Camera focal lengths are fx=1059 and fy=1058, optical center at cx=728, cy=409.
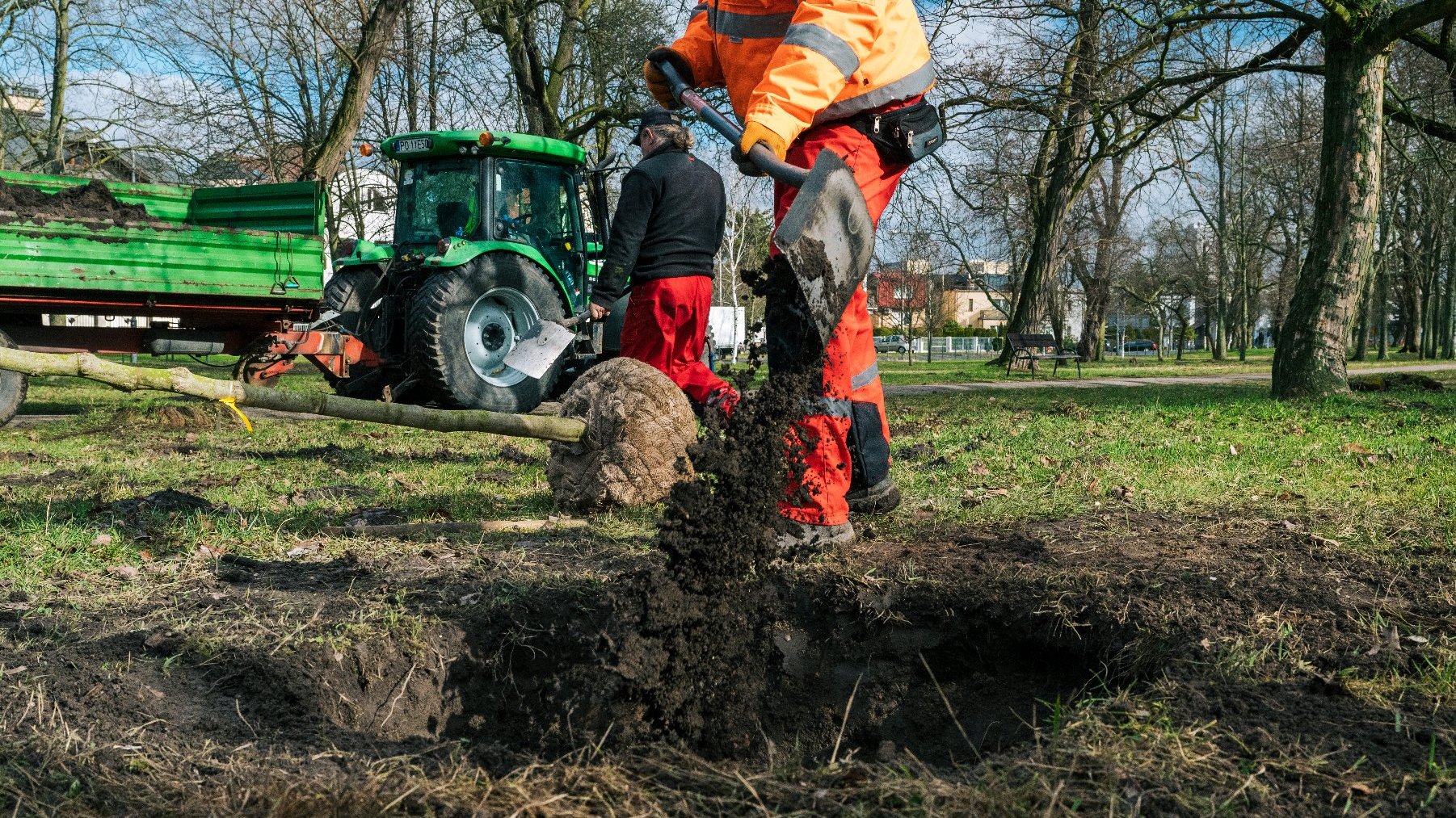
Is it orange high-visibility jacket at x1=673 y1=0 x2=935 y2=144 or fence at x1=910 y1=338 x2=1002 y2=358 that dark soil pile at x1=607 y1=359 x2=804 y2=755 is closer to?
orange high-visibility jacket at x1=673 y1=0 x2=935 y2=144

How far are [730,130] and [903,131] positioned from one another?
625 millimetres

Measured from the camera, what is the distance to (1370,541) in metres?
3.61

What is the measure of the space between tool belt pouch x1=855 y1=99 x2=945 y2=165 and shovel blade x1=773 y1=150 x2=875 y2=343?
358 mm

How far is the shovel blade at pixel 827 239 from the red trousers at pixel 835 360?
0.13 metres

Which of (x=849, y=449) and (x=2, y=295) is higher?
(x=2, y=295)

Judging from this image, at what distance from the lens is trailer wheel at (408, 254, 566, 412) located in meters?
9.06

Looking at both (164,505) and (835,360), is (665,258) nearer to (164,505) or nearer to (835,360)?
(835,360)

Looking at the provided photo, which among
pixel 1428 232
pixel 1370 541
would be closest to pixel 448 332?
pixel 1370 541

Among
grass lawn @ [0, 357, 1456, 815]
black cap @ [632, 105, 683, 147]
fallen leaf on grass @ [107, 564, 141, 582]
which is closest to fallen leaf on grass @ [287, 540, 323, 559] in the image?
grass lawn @ [0, 357, 1456, 815]

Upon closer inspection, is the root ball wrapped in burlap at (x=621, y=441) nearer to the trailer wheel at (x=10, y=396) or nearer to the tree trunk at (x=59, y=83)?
the trailer wheel at (x=10, y=396)

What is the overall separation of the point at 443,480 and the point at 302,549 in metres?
1.73

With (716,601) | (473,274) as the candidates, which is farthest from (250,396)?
(473,274)

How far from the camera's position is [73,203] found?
8289 mm

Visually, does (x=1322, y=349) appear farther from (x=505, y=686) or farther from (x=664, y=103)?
(x=505, y=686)
